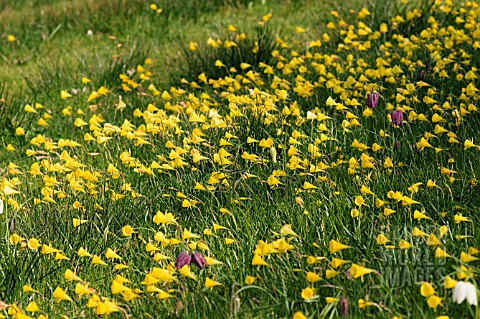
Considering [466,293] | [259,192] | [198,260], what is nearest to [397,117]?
[259,192]

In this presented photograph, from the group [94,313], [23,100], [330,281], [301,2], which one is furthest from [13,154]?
[301,2]

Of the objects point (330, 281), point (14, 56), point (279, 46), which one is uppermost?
point (330, 281)

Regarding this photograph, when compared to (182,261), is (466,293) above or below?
above

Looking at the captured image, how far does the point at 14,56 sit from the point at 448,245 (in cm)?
559

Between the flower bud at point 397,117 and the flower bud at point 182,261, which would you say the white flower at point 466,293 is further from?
the flower bud at point 397,117

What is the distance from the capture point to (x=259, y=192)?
11.5 feet

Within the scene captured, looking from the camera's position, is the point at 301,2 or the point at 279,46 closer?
the point at 279,46

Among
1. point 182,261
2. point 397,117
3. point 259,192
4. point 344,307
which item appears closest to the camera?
point 344,307

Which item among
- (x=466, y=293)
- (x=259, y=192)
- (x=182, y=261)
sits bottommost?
(x=259, y=192)

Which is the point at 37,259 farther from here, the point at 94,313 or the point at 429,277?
the point at 429,277

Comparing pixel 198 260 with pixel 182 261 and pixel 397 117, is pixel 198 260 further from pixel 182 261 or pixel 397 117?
pixel 397 117

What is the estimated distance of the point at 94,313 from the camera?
281 centimetres

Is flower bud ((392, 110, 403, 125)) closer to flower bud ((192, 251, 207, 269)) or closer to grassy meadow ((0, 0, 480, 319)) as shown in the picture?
grassy meadow ((0, 0, 480, 319))

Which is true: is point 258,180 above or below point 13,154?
above
